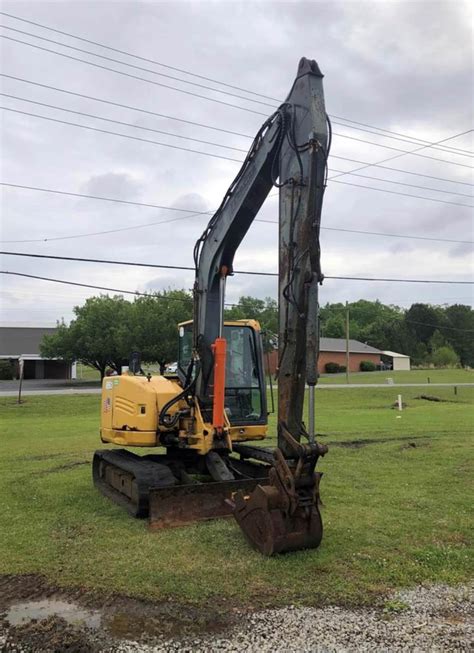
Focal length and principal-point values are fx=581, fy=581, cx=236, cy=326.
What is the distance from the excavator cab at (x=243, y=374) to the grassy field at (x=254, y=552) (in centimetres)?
153

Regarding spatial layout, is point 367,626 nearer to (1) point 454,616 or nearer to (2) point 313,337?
(1) point 454,616

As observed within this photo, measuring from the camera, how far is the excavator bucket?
5.25 metres

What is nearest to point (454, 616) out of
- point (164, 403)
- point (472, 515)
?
point (472, 515)

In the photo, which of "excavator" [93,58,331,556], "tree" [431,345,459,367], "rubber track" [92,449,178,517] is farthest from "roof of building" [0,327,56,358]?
"excavator" [93,58,331,556]

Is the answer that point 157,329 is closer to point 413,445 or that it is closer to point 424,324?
point 413,445

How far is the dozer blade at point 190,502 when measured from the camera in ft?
21.2

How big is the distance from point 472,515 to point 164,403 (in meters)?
4.04

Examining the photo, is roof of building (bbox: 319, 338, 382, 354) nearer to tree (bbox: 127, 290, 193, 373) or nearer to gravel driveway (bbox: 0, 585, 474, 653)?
tree (bbox: 127, 290, 193, 373)

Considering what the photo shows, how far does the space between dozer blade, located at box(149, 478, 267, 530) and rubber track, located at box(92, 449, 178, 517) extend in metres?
0.33

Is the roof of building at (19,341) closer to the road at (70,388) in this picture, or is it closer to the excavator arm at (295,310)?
the road at (70,388)

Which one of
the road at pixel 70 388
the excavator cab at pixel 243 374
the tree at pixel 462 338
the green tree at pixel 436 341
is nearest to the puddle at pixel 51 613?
the excavator cab at pixel 243 374

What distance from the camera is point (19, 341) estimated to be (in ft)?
212

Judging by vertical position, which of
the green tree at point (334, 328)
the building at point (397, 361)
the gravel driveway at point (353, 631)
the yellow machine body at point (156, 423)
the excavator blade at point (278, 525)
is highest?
the green tree at point (334, 328)

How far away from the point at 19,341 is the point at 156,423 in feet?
202
